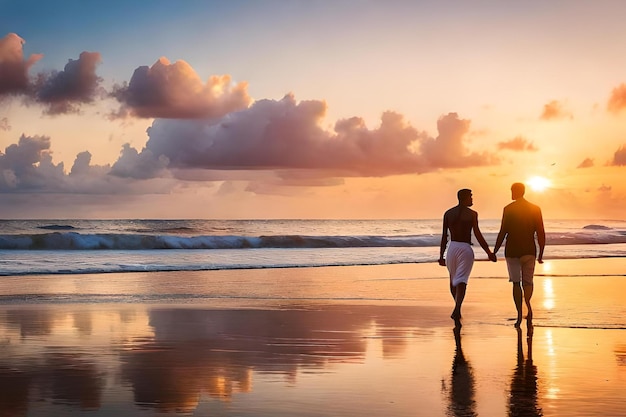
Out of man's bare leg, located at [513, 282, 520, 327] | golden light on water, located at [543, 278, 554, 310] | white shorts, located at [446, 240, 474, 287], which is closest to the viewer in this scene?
man's bare leg, located at [513, 282, 520, 327]

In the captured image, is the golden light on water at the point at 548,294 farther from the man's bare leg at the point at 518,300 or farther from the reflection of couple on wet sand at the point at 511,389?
the reflection of couple on wet sand at the point at 511,389

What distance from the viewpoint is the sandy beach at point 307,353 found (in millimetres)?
6863

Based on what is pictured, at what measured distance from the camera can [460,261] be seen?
12.8m

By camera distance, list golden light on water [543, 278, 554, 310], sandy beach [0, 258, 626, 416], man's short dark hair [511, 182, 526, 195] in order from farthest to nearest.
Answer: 1. golden light on water [543, 278, 554, 310]
2. man's short dark hair [511, 182, 526, 195]
3. sandy beach [0, 258, 626, 416]

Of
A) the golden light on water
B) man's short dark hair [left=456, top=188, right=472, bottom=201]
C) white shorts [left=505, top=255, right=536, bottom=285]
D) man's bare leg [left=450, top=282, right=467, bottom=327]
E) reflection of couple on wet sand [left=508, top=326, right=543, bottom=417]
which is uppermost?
man's short dark hair [left=456, top=188, right=472, bottom=201]

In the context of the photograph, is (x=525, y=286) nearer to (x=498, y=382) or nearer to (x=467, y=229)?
(x=467, y=229)

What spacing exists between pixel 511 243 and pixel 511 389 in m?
5.50

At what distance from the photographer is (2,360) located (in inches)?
356

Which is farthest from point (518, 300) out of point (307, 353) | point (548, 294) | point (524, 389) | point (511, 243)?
point (548, 294)

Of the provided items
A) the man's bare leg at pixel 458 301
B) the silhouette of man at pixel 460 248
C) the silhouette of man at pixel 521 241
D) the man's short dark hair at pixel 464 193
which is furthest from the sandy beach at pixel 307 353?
the man's short dark hair at pixel 464 193

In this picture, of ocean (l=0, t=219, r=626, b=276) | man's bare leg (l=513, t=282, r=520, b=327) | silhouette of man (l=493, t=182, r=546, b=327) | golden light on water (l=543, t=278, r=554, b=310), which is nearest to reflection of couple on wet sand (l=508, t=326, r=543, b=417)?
man's bare leg (l=513, t=282, r=520, b=327)

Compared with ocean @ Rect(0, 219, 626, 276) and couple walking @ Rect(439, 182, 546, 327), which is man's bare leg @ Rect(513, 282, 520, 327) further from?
ocean @ Rect(0, 219, 626, 276)

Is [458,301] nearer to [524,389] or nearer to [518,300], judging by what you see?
[518,300]

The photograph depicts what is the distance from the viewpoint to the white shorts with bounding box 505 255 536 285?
496 inches
